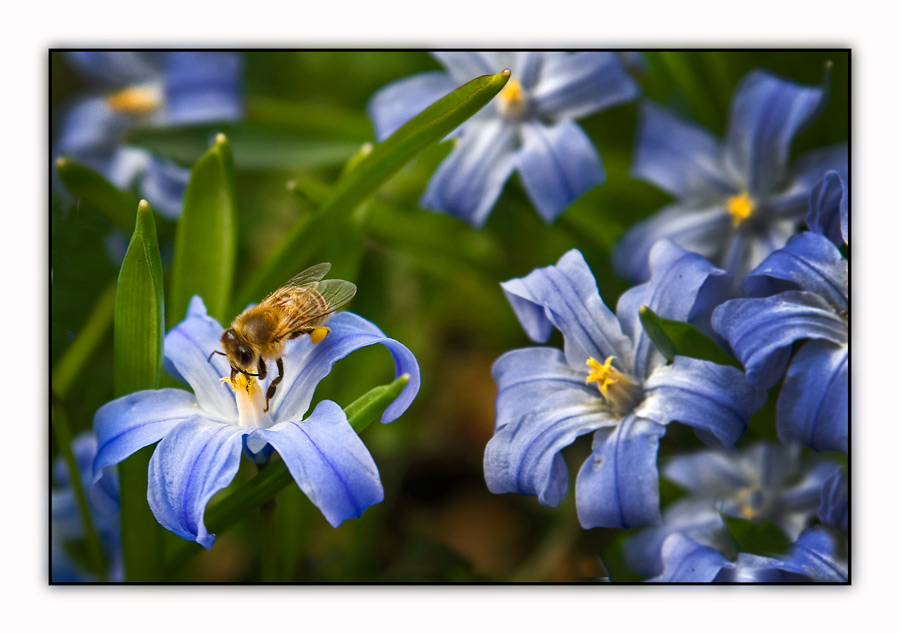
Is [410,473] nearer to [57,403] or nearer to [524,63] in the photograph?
[57,403]

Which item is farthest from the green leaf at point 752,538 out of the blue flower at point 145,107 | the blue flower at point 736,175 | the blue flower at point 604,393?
the blue flower at point 145,107

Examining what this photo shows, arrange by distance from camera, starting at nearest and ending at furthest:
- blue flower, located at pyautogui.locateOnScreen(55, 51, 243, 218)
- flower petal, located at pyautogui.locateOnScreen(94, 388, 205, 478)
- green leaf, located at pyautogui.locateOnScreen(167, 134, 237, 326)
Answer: flower petal, located at pyautogui.locateOnScreen(94, 388, 205, 478) → green leaf, located at pyautogui.locateOnScreen(167, 134, 237, 326) → blue flower, located at pyautogui.locateOnScreen(55, 51, 243, 218)

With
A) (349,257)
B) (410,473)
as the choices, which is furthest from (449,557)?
(349,257)

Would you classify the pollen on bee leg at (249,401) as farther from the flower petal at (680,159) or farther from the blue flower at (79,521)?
the flower petal at (680,159)

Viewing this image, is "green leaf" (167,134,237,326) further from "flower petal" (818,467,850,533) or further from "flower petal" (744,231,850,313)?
"flower petal" (818,467,850,533)

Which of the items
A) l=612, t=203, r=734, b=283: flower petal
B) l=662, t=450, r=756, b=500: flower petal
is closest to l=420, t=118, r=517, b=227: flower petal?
l=612, t=203, r=734, b=283: flower petal

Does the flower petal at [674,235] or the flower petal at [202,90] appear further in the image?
the flower petal at [202,90]

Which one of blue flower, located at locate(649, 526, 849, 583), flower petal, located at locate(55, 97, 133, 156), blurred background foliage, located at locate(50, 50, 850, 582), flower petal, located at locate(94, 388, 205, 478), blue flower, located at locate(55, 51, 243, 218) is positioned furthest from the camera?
flower petal, located at locate(55, 97, 133, 156)
